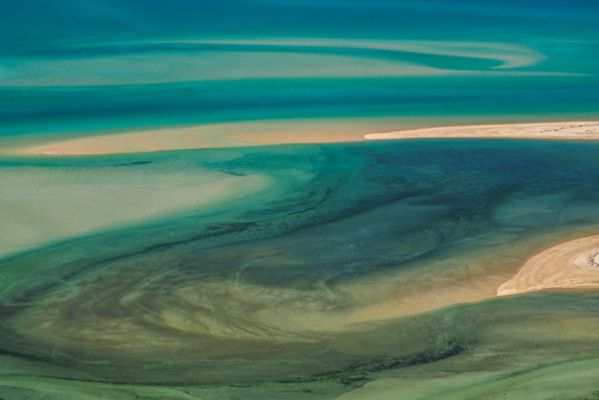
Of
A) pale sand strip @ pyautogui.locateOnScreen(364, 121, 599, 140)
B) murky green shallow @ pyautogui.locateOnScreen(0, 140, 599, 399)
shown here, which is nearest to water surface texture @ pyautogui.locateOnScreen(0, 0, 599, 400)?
murky green shallow @ pyautogui.locateOnScreen(0, 140, 599, 399)

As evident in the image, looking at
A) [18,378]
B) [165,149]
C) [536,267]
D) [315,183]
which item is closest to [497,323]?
[536,267]

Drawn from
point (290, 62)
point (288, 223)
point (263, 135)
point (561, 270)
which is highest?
point (290, 62)

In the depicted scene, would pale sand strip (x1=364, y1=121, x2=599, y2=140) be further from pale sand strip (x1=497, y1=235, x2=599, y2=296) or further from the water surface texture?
pale sand strip (x1=497, y1=235, x2=599, y2=296)

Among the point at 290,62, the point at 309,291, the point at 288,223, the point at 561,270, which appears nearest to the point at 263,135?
the point at 288,223

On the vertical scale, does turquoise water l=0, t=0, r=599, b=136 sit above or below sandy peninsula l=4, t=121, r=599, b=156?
above

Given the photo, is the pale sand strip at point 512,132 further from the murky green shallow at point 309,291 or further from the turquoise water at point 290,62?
the murky green shallow at point 309,291

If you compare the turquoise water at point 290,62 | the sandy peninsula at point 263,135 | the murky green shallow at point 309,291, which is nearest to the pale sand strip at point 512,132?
the sandy peninsula at point 263,135

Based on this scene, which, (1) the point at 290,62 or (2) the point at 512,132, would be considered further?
(1) the point at 290,62

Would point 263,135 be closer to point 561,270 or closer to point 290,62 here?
point 290,62
